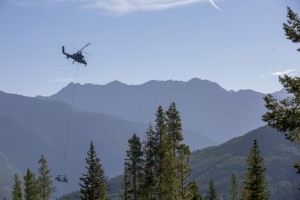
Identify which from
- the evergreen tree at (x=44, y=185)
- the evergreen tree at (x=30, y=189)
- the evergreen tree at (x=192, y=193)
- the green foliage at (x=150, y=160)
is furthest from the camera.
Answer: the evergreen tree at (x=30, y=189)

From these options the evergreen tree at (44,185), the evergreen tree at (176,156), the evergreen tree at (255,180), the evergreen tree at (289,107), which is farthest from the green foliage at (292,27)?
the evergreen tree at (44,185)

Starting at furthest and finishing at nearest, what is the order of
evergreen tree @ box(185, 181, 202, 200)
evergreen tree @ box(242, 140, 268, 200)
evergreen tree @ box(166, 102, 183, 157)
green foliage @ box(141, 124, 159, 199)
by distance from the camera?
evergreen tree @ box(242, 140, 268, 200) < green foliage @ box(141, 124, 159, 199) < evergreen tree @ box(185, 181, 202, 200) < evergreen tree @ box(166, 102, 183, 157)

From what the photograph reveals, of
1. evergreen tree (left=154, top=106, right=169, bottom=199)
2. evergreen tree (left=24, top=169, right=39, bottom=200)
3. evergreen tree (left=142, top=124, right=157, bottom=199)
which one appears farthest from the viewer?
evergreen tree (left=24, top=169, right=39, bottom=200)

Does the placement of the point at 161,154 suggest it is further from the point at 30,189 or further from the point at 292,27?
the point at 30,189

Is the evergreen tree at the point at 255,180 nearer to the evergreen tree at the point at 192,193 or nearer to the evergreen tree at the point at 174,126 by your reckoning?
the evergreen tree at the point at 192,193

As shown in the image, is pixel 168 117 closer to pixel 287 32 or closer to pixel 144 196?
pixel 144 196

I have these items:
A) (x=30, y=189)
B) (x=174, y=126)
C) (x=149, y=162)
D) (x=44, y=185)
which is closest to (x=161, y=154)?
(x=174, y=126)

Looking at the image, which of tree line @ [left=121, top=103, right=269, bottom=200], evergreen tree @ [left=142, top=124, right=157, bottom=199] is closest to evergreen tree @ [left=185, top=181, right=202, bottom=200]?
tree line @ [left=121, top=103, right=269, bottom=200]

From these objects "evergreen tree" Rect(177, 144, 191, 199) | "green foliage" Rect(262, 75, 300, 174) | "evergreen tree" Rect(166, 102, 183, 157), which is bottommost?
"green foliage" Rect(262, 75, 300, 174)

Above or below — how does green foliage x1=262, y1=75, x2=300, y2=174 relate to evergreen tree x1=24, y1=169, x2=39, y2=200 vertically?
below

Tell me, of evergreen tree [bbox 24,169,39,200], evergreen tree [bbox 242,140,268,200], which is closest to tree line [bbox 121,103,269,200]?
evergreen tree [bbox 242,140,268,200]

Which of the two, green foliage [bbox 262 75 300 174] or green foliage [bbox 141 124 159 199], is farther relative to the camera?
green foliage [bbox 141 124 159 199]

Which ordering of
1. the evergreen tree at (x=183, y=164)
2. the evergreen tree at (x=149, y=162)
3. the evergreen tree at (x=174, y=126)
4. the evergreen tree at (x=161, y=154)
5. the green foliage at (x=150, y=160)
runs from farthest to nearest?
the evergreen tree at (x=149, y=162)
the green foliage at (x=150, y=160)
the evergreen tree at (x=174, y=126)
the evergreen tree at (x=161, y=154)
the evergreen tree at (x=183, y=164)

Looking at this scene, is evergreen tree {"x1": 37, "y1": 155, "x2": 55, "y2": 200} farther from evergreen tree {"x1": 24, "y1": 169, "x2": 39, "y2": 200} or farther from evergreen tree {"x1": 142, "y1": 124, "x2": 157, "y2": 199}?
evergreen tree {"x1": 142, "y1": 124, "x2": 157, "y2": 199}
